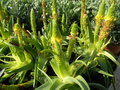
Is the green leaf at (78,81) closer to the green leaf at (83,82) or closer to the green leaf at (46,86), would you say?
A: the green leaf at (83,82)

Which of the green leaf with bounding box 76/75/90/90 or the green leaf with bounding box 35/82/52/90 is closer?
the green leaf with bounding box 76/75/90/90

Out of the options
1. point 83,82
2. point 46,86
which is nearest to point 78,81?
point 83,82

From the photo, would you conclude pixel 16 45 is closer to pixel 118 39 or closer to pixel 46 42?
pixel 46 42

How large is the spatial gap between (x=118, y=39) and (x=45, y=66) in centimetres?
112

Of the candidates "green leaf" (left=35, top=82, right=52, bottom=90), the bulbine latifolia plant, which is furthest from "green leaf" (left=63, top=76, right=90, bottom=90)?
"green leaf" (left=35, top=82, right=52, bottom=90)

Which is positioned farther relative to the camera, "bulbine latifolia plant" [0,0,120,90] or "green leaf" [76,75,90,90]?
"bulbine latifolia plant" [0,0,120,90]

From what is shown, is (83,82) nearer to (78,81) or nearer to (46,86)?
(78,81)

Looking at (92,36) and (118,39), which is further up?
(92,36)

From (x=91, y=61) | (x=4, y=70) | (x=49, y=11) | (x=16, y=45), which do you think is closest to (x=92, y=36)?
(x=91, y=61)

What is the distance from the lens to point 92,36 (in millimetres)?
2066

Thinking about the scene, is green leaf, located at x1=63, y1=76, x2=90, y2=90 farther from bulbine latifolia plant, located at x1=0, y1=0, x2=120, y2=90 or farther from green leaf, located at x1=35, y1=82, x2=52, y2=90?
green leaf, located at x1=35, y1=82, x2=52, y2=90

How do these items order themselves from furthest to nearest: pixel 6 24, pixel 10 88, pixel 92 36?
pixel 6 24
pixel 92 36
pixel 10 88

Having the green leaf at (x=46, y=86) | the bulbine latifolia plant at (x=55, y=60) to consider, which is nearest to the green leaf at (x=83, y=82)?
the bulbine latifolia plant at (x=55, y=60)

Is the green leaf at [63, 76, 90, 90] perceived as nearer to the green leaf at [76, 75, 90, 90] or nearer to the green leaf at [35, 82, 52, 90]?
the green leaf at [76, 75, 90, 90]
